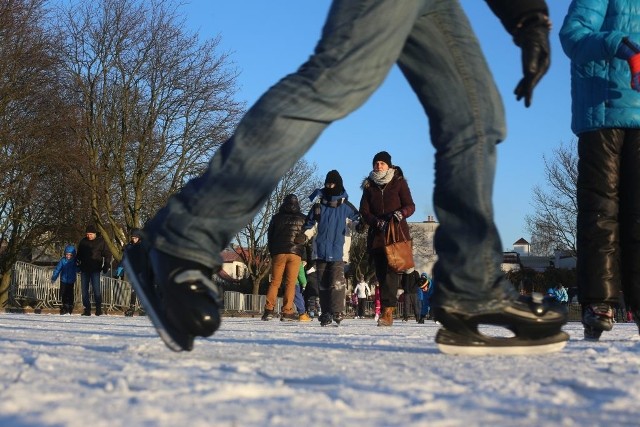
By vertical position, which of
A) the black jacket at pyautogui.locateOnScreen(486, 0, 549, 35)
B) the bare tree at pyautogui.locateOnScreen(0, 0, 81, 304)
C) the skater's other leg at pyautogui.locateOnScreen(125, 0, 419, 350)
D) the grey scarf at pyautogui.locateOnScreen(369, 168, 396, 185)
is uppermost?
the bare tree at pyautogui.locateOnScreen(0, 0, 81, 304)

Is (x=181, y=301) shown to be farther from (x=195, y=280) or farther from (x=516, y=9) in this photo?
(x=516, y=9)

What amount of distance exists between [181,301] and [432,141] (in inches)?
46.2

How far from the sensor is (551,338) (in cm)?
313

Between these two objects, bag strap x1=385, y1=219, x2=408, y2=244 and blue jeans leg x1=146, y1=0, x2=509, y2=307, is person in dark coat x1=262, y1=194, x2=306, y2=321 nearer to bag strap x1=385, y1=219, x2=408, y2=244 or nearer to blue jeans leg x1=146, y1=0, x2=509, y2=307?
bag strap x1=385, y1=219, x2=408, y2=244

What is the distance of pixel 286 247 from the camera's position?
42.6ft

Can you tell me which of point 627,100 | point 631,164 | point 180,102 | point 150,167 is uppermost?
point 180,102

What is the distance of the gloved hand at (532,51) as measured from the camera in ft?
10.3

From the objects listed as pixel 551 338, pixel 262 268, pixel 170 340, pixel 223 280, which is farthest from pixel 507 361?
pixel 223 280

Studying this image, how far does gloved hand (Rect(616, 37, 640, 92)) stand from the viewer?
4.48 m

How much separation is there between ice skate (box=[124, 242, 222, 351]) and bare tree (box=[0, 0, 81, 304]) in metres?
24.2

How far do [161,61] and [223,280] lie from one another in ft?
128

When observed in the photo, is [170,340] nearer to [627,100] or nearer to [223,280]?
[627,100]

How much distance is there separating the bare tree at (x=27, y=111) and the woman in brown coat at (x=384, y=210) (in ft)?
58.6

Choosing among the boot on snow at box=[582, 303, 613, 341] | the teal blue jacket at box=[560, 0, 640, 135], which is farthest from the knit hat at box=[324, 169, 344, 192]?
the boot on snow at box=[582, 303, 613, 341]
